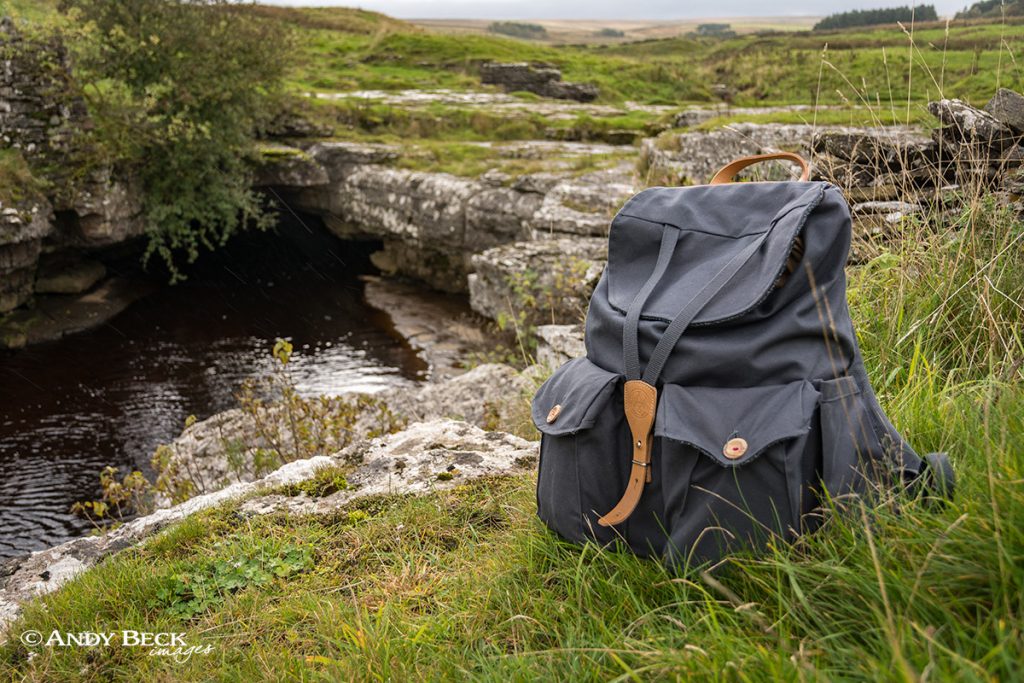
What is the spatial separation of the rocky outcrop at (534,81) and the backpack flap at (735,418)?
23.5 m

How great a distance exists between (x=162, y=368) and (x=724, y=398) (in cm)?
946

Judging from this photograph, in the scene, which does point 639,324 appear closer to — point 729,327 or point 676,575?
point 729,327

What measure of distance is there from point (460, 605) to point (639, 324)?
1.00 metres

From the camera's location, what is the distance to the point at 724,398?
2008mm

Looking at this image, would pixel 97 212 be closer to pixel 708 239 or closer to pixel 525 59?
pixel 708 239

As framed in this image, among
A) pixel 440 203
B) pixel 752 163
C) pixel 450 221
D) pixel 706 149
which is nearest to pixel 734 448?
pixel 752 163

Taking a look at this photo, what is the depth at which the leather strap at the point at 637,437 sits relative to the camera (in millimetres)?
2129

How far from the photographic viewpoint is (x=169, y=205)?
12.2 metres

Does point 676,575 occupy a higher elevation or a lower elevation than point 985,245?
lower

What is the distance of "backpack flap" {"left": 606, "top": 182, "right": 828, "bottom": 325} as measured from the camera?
2061 mm

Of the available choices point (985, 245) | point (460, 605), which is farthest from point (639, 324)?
point (985, 245)

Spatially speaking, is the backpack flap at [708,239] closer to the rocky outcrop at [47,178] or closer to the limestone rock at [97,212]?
the rocky outcrop at [47,178]

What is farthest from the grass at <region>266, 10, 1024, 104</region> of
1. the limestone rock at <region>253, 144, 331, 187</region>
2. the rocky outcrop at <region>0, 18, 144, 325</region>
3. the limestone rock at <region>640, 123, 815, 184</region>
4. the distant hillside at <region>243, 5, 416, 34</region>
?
the rocky outcrop at <region>0, 18, 144, 325</region>

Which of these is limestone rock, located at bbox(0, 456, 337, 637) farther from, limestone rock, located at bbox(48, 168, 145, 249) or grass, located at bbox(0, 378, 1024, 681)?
limestone rock, located at bbox(48, 168, 145, 249)
